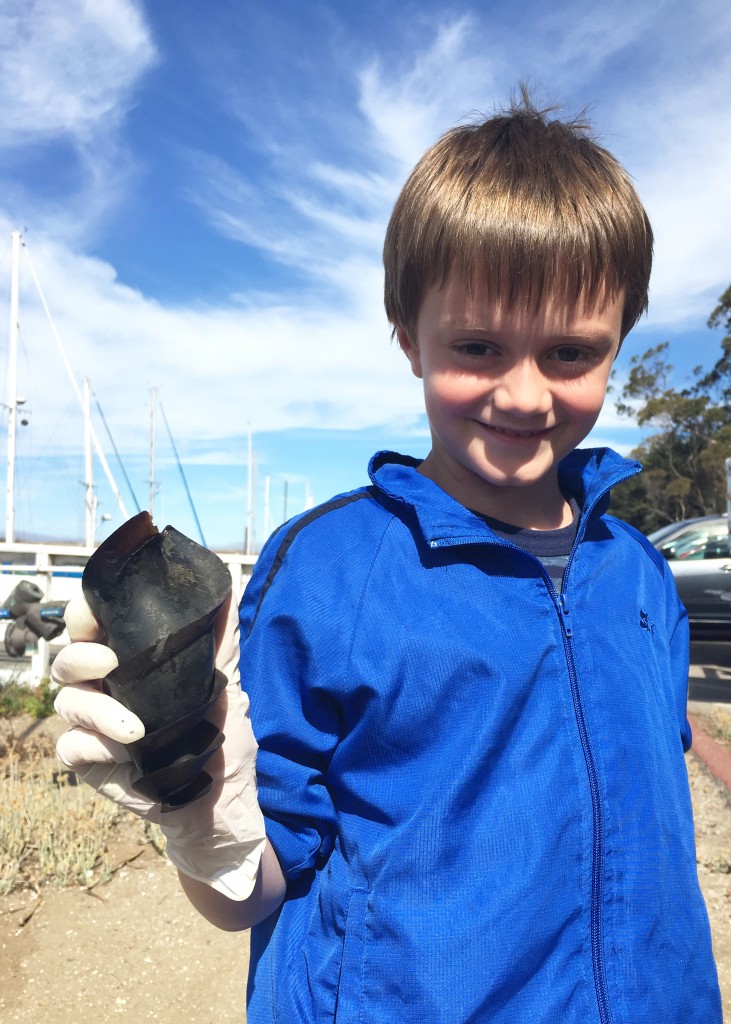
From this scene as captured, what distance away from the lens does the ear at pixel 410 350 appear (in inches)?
54.4

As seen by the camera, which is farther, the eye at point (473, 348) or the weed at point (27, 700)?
the weed at point (27, 700)

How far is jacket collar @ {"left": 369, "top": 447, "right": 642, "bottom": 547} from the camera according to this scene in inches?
47.6

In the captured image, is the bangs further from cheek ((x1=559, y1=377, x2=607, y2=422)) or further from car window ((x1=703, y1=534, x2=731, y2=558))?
car window ((x1=703, y1=534, x2=731, y2=558))

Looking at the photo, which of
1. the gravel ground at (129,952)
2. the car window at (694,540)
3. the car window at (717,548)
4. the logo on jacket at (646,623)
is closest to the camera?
the logo on jacket at (646,623)

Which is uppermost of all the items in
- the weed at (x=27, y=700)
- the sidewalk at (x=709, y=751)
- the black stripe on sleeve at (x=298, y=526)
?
the black stripe on sleeve at (x=298, y=526)

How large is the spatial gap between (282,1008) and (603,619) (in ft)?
2.43

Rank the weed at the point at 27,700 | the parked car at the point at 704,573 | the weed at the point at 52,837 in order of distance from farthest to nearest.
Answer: the parked car at the point at 704,573 < the weed at the point at 27,700 < the weed at the point at 52,837

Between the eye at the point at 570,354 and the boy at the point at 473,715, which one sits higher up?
the eye at the point at 570,354

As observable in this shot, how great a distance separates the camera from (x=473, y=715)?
1.10 m

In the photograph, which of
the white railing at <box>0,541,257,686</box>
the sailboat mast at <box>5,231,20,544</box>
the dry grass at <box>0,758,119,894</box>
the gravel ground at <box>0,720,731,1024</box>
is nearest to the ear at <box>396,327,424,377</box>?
the gravel ground at <box>0,720,731,1024</box>

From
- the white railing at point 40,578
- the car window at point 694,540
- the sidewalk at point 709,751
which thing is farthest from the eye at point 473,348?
the car window at point 694,540

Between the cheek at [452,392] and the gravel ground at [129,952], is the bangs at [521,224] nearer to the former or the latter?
the cheek at [452,392]

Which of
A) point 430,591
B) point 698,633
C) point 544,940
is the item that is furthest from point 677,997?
point 698,633

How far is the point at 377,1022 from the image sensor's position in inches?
40.3
